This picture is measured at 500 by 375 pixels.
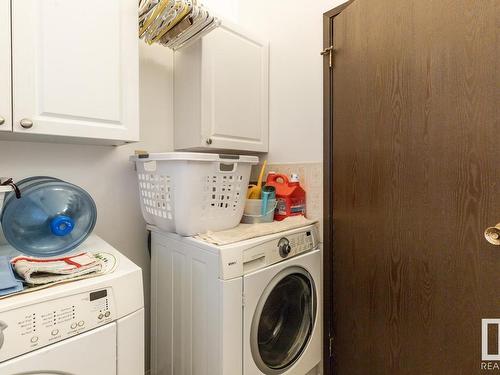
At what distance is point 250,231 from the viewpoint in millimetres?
1346

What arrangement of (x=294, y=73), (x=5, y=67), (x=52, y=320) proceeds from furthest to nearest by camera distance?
(x=294, y=73) → (x=5, y=67) → (x=52, y=320)

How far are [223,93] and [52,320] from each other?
1.33m

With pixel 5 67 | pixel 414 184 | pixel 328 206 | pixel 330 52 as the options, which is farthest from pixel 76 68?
pixel 414 184

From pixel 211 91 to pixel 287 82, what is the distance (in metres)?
0.52

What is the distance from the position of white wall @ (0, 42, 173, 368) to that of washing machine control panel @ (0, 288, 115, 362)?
0.85m

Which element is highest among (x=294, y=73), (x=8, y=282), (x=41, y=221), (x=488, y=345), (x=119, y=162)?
(x=294, y=73)

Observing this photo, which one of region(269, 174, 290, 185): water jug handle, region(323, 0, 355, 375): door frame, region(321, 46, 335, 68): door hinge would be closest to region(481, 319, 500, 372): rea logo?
region(323, 0, 355, 375): door frame

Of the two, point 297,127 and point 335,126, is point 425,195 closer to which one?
point 335,126

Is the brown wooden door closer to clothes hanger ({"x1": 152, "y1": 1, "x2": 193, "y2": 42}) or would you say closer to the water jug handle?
the water jug handle

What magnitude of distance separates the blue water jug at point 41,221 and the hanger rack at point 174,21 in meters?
0.88

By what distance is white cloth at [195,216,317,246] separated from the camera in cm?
122

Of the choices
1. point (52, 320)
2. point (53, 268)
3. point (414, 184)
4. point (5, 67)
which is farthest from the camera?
point (414, 184)

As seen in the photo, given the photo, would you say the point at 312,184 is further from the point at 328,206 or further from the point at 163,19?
the point at 163,19

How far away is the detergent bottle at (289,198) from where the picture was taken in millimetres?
1667
